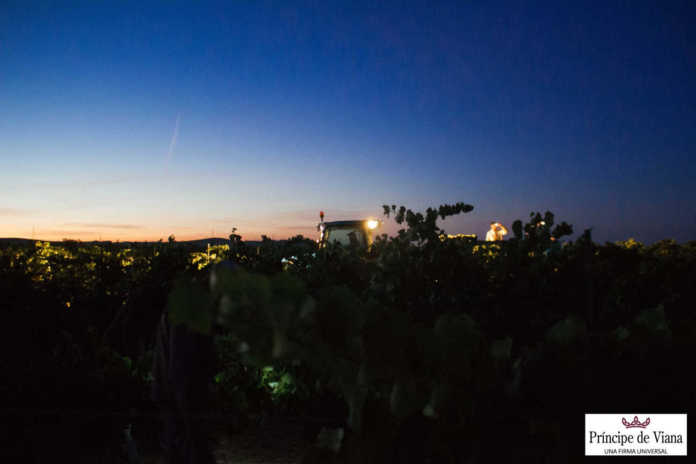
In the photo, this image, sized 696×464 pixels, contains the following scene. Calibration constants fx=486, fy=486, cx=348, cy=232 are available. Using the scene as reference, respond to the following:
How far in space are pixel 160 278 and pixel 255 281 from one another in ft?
18.6

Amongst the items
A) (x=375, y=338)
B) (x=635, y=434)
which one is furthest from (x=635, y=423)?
(x=375, y=338)

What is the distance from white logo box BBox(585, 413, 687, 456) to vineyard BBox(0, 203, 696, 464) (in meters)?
0.02

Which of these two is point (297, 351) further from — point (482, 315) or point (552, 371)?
point (482, 315)

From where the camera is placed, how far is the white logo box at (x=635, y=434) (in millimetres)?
746

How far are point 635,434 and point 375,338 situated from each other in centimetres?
48

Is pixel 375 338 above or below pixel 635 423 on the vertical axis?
above

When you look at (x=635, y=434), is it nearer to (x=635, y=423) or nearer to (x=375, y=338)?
(x=635, y=423)

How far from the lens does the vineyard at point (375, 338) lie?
0.71 meters

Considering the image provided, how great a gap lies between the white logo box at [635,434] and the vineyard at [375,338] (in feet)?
0.06

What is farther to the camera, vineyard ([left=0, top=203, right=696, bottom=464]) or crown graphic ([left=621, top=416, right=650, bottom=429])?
crown graphic ([left=621, top=416, right=650, bottom=429])

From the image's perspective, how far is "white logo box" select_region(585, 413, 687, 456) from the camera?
2.45 ft

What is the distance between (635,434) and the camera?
0.81 m

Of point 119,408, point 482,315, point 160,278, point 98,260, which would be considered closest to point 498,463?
point 482,315

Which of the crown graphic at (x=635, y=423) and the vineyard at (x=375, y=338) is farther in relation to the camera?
the crown graphic at (x=635, y=423)
